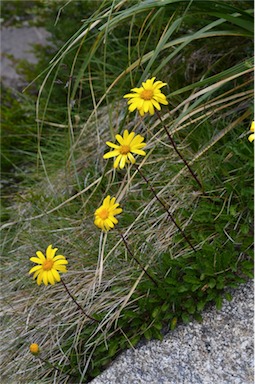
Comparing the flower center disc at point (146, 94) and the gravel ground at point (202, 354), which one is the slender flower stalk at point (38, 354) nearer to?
the gravel ground at point (202, 354)

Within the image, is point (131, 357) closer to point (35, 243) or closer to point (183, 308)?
point (183, 308)

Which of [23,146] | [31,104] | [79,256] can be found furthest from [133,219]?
[31,104]

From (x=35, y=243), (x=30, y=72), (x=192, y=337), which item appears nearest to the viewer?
(x=192, y=337)

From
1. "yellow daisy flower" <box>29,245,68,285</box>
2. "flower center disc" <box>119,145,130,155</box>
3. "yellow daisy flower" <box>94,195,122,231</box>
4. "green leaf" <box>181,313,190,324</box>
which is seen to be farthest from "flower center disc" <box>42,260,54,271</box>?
"green leaf" <box>181,313,190,324</box>

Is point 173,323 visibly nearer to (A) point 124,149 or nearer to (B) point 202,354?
(B) point 202,354

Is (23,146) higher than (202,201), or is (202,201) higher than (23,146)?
(23,146)

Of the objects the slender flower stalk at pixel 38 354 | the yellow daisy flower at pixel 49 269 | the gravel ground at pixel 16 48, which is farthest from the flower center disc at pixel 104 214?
the gravel ground at pixel 16 48

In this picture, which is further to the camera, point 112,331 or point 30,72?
point 30,72

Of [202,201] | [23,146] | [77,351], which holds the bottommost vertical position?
[77,351]

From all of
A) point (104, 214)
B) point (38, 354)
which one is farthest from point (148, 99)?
point (38, 354)
